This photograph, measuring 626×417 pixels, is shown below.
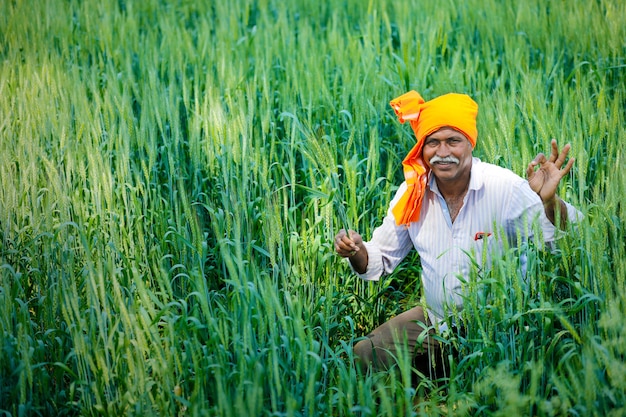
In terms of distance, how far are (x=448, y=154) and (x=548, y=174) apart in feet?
1.16

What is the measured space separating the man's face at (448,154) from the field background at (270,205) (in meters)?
0.40

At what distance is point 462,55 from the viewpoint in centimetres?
479

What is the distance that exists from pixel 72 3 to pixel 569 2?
3.75 m

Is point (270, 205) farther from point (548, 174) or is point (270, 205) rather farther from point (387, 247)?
point (548, 174)

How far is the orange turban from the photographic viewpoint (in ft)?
9.20

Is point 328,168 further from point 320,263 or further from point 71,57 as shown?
point 71,57

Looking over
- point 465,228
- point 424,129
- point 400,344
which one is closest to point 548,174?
point 465,228

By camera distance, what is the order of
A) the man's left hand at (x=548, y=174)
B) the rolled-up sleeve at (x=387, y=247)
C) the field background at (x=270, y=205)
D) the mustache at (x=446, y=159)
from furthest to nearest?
the rolled-up sleeve at (x=387, y=247) → the mustache at (x=446, y=159) → the man's left hand at (x=548, y=174) → the field background at (x=270, y=205)

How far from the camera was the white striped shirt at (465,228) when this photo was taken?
2715mm

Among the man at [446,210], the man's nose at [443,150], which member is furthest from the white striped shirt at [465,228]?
the man's nose at [443,150]

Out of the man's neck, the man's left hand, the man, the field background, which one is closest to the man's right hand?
the man

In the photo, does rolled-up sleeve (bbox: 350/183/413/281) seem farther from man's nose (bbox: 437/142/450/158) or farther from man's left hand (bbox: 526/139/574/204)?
man's left hand (bbox: 526/139/574/204)

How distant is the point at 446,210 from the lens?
112 inches

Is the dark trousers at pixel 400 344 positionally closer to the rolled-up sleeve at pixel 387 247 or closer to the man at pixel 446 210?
the man at pixel 446 210
